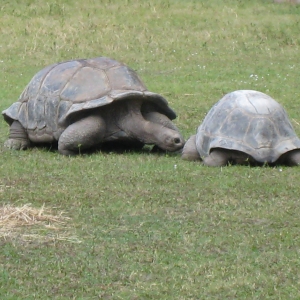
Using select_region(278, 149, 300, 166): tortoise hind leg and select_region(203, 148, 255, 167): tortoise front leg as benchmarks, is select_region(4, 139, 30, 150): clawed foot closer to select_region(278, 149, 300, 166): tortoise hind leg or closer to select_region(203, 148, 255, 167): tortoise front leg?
select_region(203, 148, 255, 167): tortoise front leg

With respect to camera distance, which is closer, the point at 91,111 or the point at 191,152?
the point at 191,152

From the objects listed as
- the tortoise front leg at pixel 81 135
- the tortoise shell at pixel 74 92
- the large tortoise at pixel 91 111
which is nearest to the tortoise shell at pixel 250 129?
the large tortoise at pixel 91 111

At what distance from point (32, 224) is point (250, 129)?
2623 millimetres

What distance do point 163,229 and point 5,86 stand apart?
8.24 metres

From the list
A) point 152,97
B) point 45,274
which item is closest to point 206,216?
point 45,274

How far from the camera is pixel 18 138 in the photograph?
9203mm

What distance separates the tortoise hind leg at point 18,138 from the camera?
9.12 metres

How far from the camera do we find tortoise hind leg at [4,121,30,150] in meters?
9.12

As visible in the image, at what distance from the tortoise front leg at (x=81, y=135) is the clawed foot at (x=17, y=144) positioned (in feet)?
2.30

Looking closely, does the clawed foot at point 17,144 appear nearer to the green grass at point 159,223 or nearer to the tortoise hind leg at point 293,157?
the green grass at point 159,223

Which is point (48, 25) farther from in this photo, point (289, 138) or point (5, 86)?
point (289, 138)

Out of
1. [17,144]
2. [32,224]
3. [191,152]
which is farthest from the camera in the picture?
[17,144]

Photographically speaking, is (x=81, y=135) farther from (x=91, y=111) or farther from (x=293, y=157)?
(x=293, y=157)

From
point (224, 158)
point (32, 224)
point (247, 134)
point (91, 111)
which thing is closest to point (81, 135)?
point (91, 111)
